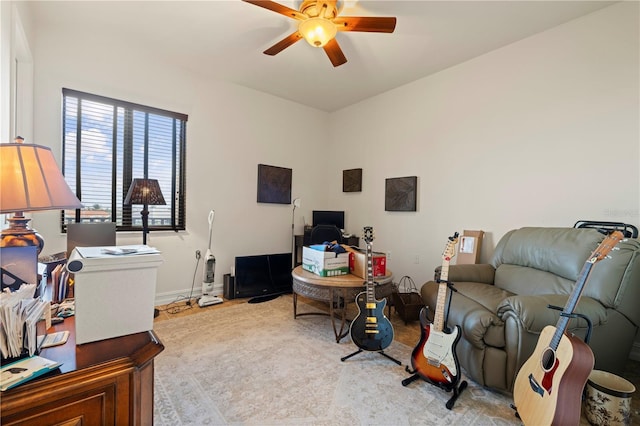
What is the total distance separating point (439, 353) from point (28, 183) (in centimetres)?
218

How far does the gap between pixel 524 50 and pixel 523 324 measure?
272cm

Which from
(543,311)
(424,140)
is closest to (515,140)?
(424,140)

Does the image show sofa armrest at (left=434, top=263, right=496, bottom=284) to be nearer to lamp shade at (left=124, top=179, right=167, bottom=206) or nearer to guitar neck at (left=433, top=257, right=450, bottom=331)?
guitar neck at (left=433, top=257, right=450, bottom=331)

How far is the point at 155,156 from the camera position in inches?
135

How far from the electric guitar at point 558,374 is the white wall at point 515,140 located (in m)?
1.43

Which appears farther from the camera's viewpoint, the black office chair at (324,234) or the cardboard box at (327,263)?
the black office chair at (324,234)

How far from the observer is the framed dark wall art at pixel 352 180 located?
451 cm

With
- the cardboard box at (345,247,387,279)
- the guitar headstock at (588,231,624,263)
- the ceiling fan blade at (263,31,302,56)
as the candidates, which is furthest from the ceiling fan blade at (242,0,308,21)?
the guitar headstock at (588,231,624,263)

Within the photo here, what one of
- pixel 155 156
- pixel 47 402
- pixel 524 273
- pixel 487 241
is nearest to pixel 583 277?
pixel 524 273

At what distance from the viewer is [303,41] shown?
2.93 m

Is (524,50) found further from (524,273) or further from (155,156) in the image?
(155,156)

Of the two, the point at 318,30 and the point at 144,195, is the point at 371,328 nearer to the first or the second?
the point at 318,30

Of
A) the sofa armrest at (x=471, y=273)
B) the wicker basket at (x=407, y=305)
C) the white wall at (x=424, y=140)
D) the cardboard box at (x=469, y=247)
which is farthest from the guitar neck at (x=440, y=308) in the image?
the white wall at (x=424, y=140)

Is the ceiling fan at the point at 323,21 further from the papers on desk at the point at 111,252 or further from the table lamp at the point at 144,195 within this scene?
the table lamp at the point at 144,195
